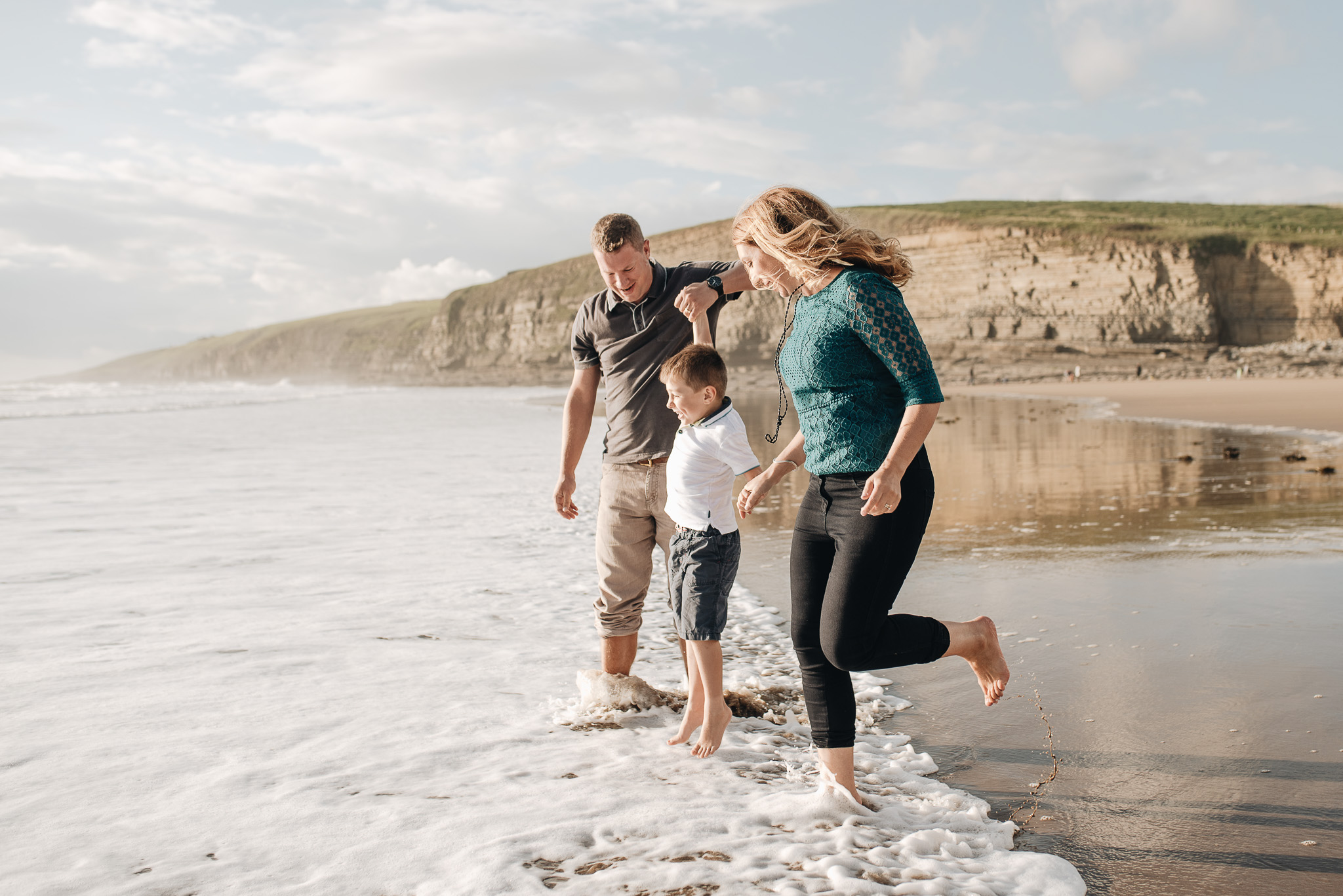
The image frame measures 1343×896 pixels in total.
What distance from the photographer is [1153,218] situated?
55.7 meters

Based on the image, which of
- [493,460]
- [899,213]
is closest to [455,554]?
[493,460]

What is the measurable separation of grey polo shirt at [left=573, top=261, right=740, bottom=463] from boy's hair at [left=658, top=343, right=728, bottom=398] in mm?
411

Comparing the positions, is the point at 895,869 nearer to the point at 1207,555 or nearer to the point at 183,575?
the point at 1207,555

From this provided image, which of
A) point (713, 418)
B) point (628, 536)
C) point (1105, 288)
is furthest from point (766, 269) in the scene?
point (1105, 288)

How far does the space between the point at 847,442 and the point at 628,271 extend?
1186 millimetres

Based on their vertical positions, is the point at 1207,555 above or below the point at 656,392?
below

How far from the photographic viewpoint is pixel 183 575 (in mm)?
5648

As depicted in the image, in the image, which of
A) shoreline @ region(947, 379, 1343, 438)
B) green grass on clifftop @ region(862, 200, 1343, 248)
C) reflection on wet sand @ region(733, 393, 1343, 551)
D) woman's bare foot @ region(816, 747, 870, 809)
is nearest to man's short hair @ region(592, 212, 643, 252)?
woman's bare foot @ region(816, 747, 870, 809)

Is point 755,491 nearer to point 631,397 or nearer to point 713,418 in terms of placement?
point 713,418

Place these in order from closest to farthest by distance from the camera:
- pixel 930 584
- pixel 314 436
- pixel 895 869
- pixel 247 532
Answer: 1. pixel 895 869
2. pixel 930 584
3. pixel 247 532
4. pixel 314 436

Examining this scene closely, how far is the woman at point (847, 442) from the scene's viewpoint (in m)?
2.28

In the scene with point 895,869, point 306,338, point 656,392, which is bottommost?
point 895,869

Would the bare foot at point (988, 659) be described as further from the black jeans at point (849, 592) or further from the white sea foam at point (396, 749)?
the white sea foam at point (396, 749)

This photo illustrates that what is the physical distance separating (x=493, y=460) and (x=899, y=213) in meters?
53.7
